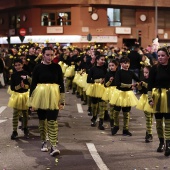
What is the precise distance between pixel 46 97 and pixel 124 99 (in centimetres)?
262

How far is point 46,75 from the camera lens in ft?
29.1

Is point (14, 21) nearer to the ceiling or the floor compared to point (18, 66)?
nearer to the ceiling

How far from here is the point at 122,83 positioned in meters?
10.9

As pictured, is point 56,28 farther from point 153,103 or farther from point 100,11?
point 153,103

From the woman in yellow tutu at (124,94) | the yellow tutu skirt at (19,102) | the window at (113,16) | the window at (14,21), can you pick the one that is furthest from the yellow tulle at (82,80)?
the window at (14,21)

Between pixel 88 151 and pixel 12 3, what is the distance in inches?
1572

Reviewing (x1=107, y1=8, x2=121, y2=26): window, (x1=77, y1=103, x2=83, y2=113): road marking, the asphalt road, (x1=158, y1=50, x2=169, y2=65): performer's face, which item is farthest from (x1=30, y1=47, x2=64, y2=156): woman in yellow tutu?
(x1=107, y1=8, x2=121, y2=26): window

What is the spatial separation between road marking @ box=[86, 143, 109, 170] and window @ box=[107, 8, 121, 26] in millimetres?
35785

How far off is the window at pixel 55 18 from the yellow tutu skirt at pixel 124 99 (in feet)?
112

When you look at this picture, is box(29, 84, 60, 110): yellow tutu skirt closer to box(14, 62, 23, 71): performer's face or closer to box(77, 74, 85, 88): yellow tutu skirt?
box(14, 62, 23, 71): performer's face

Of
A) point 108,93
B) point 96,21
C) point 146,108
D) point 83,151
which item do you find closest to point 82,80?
point 108,93

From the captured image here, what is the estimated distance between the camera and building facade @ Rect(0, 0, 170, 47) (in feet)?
143

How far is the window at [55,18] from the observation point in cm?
4441

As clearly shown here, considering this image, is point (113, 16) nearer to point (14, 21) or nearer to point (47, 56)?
point (14, 21)
